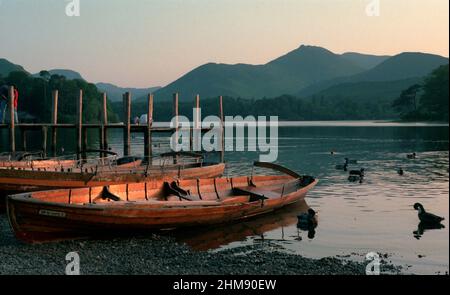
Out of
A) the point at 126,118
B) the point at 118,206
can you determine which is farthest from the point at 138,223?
the point at 126,118

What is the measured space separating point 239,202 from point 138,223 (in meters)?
5.80

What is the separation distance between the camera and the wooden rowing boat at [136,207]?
672 inches

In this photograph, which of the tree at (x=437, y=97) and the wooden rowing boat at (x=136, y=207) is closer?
the wooden rowing boat at (x=136, y=207)

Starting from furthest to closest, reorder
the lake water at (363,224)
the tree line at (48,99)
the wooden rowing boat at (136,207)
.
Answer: the tree line at (48,99) < the lake water at (363,224) < the wooden rowing boat at (136,207)

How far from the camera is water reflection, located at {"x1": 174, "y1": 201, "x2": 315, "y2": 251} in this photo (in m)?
20.0

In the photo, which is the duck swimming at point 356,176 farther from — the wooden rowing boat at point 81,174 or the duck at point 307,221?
the duck at point 307,221

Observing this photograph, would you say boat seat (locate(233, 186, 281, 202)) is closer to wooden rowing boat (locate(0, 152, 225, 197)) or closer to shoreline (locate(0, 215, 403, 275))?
wooden rowing boat (locate(0, 152, 225, 197))

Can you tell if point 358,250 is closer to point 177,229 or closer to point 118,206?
point 177,229

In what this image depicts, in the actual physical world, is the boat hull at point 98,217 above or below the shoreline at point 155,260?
above

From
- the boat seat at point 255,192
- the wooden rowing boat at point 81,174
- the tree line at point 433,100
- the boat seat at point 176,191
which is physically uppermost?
the tree line at point 433,100

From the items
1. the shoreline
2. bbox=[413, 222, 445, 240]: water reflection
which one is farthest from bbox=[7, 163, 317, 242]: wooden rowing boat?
bbox=[413, 222, 445, 240]: water reflection

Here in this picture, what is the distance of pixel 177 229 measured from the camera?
807 inches

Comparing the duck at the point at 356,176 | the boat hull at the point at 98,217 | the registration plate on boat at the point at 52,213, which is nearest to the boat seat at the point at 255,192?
the boat hull at the point at 98,217
